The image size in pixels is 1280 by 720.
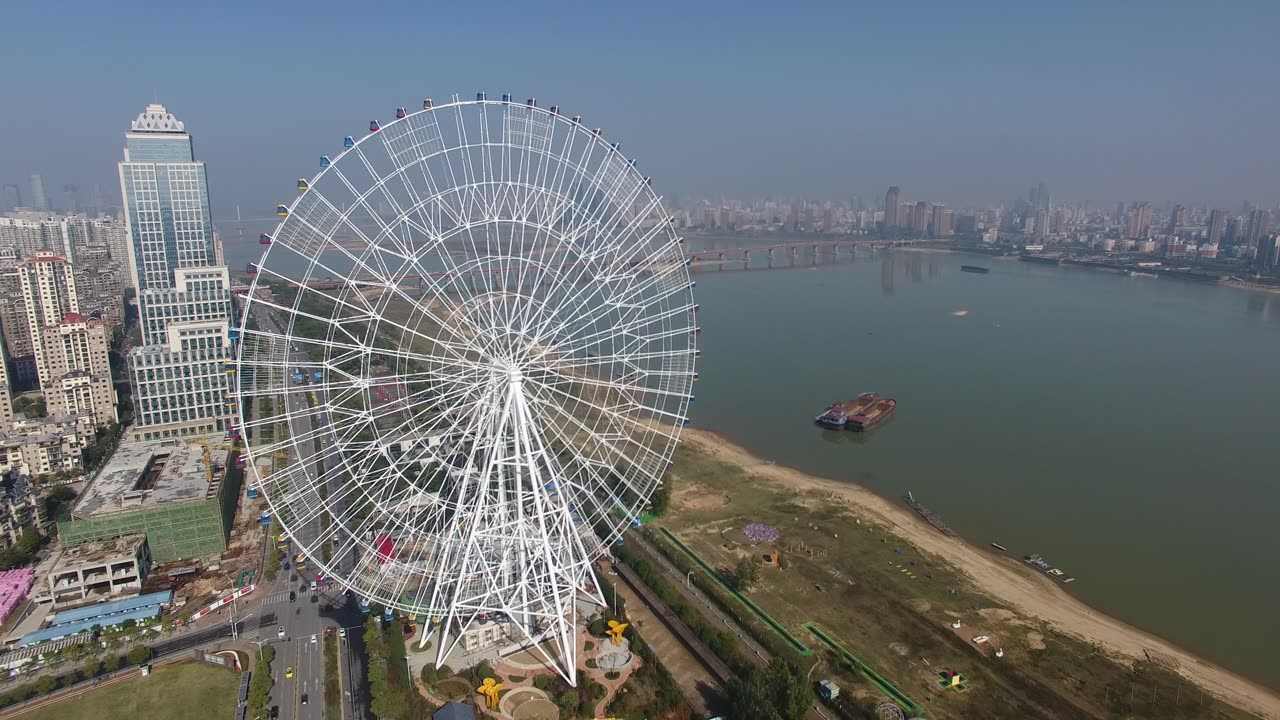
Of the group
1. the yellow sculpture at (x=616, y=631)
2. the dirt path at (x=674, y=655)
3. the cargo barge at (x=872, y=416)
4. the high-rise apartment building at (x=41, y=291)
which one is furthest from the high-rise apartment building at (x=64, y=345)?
the cargo barge at (x=872, y=416)

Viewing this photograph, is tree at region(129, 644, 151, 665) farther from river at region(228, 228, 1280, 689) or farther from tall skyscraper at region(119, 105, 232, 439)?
river at region(228, 228, 1280, 689)

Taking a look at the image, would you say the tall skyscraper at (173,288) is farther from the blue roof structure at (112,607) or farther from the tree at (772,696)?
the tree at (772,696)

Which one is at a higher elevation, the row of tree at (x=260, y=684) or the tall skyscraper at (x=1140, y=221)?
the tall skyscraper at (x=1140, y=221)

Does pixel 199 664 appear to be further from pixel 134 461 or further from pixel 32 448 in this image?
pixel 32 448

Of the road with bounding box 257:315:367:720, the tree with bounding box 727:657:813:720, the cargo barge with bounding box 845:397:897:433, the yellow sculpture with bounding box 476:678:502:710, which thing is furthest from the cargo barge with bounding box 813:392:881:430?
the yellow sculpture with bounding box 476:678:502:710

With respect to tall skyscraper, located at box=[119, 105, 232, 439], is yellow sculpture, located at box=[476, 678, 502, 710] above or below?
below

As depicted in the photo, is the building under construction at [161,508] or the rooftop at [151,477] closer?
the building under construction at [161,508]

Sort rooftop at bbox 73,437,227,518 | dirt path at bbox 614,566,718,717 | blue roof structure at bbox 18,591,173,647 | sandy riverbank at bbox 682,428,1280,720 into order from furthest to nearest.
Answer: rooftop at bbox 73,437,227,518
sandy riverbank at bbox 682,428,1280,720
blue roof structure at bbox 18,591,173,647
dirt path at bbox 614,566,718,717
